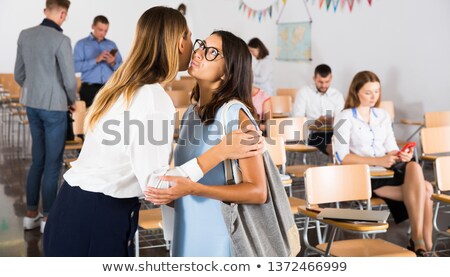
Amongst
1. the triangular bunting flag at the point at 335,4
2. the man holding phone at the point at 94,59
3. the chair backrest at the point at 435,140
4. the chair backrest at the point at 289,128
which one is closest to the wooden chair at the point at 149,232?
the chair backrest at the point at 289,128

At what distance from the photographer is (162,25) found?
158 centimetres

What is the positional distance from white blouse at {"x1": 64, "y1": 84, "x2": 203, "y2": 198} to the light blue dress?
11 cm

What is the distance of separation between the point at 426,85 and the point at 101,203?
5770mm

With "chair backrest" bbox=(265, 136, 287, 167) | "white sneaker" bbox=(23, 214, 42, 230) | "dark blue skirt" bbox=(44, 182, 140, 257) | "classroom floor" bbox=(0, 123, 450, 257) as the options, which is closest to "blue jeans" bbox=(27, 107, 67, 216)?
"white sneaker" bbox=(23, 214, 42, 230)

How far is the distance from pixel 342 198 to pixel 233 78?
1640 mm

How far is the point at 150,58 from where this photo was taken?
1575 millimetres

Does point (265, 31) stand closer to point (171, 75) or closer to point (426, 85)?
point (426, 85)

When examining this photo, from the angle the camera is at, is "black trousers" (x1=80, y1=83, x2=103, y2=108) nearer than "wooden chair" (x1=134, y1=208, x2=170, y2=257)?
No

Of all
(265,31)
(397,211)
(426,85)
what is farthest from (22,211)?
(265,31)

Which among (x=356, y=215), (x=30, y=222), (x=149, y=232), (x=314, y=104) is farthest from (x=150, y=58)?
(x=314, y=104)

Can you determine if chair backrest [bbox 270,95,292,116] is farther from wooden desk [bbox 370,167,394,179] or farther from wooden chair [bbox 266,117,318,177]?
wooden desk [bbox 370,167,394,179]

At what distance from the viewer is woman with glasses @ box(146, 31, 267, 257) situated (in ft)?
5.20
